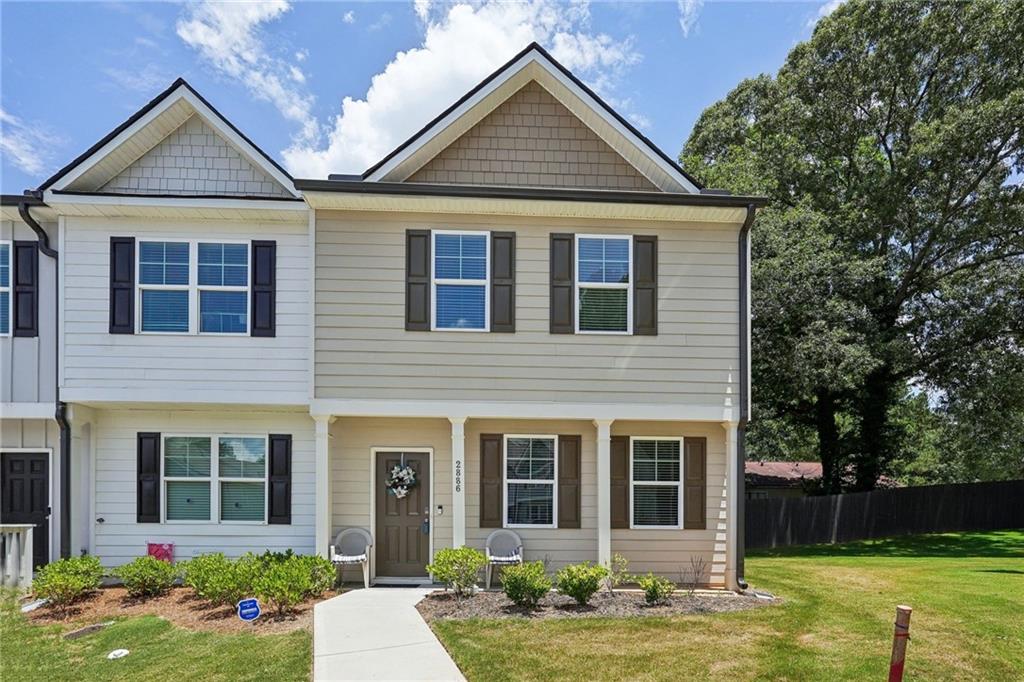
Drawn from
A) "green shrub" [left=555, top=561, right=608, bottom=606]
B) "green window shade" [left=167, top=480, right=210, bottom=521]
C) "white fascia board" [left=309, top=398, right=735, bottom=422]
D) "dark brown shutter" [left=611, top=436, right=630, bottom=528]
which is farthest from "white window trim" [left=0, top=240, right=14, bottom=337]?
"dark brown shutter" [left=611, top=436, right=630, bottom=528]

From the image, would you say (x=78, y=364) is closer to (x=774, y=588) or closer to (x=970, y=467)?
(x=774, y=588)

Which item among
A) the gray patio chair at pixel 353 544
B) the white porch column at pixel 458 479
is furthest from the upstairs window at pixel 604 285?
the gray patio chair at pixel 353 544

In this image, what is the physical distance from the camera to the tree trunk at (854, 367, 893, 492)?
18.9 m

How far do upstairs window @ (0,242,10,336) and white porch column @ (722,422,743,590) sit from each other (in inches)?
455

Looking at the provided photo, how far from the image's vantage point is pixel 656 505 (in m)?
9.91

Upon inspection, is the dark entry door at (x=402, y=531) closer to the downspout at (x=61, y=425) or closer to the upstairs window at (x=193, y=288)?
the upstairs window at (x=193, y=288)

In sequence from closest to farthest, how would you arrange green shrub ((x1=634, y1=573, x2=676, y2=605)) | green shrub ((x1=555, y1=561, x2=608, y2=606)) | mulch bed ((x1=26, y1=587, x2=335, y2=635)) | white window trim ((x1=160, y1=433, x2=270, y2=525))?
mulch bed ((x1=26, y1=587, x2=335, y2=635)) < green shrub ((x1=555, y1=561, x2=608, y2=606)) < green shrub ((x1=634, y1=573, x2=676, y2=605)) < white window trim ((x1=160, y1=433, x2=270, y2=525))

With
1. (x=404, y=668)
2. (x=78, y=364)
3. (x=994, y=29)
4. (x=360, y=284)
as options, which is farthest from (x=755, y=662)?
(x=994, y=29)

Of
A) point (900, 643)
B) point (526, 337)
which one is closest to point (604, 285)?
point (526, 337)

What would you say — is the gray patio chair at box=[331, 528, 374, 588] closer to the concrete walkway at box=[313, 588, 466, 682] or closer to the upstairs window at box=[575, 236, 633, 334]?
the concrete walkway at box=[313, 588, 466, 682]

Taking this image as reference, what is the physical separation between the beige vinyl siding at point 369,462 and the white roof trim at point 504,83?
407 cm

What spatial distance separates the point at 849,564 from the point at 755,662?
8.36 metres

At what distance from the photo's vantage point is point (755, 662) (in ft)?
20.3

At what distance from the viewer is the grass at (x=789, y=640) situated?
5.95 meters
